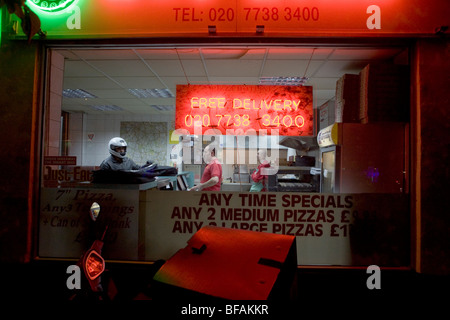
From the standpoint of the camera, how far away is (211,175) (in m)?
3.92

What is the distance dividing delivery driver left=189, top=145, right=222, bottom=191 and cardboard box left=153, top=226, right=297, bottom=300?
2.45 m

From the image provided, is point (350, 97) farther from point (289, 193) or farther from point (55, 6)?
point (55, 6)

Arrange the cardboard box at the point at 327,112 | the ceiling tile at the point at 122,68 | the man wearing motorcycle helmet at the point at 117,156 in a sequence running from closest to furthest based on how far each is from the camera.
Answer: the ceiling tile at the point at 122,68 < the man wearing motorcycle helmet at the point at 117,156 < the cardboard box at the point at 327,112

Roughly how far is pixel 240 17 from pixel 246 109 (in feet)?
4.17

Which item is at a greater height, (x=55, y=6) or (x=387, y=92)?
(x=55, y=6)

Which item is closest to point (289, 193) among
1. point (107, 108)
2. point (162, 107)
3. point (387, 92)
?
point (387, 92)

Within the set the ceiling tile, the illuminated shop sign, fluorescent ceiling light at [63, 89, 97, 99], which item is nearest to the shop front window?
the ceiling tile

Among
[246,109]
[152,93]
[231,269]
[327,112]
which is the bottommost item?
[231,269]

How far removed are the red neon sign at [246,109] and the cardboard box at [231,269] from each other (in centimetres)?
265

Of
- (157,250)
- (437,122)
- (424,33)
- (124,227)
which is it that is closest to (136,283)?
(157,250)

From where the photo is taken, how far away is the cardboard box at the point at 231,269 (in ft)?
2.56

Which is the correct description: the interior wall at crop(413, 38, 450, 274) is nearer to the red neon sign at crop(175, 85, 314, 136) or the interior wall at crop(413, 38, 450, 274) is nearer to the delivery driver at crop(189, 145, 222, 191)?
the red neon sign at crop(175, 85, 314, 136)

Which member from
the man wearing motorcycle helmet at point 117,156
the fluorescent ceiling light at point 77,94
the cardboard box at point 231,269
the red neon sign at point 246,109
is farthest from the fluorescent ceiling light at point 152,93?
the cardboard box at point 231,269

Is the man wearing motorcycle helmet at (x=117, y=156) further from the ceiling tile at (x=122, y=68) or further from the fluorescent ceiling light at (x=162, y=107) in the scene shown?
the fluorescent ceiling light at (x=162, y=107)
